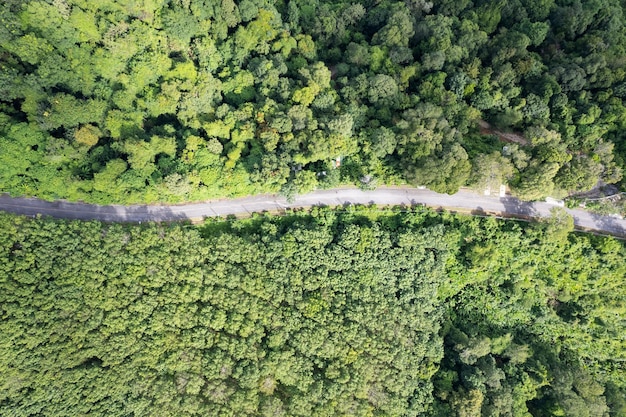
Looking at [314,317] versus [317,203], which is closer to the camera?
[314,317]

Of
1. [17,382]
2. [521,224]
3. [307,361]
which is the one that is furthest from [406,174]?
[17,382]

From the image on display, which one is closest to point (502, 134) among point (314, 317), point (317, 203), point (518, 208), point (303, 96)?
point (518, 208)

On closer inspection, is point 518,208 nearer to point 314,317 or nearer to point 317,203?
point 317,203

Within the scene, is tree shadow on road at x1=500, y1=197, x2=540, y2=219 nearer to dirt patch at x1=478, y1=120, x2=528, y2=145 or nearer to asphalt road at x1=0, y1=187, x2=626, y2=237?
asphalt road at x1=0, y1=187, x2=626, y2=237

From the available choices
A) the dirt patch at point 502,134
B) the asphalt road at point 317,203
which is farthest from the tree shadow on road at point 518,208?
the dirt patch at point 502,134

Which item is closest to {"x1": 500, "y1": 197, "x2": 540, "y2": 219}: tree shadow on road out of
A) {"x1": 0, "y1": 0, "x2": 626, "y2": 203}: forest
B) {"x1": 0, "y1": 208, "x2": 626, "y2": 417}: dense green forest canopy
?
{"x1": 0, "y1": 208, "x2": 626, "y2": 417}: dense green forest canopy
